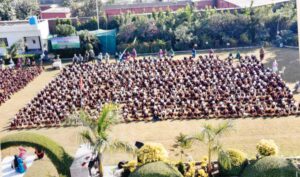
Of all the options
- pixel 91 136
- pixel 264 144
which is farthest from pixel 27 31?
pixel 264 144

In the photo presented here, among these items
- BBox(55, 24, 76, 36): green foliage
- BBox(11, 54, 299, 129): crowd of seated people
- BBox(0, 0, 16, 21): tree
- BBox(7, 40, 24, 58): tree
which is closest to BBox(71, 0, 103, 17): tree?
BBox(0, 0, 16, 21): tree

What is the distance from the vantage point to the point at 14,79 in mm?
27500

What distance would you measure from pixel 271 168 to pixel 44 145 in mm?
6718

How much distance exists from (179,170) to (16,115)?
10927 mm

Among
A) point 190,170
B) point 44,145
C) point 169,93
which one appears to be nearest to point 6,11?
point 169,93

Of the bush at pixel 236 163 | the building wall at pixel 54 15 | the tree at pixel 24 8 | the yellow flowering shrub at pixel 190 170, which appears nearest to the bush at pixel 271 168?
the bush at pixel 236 163

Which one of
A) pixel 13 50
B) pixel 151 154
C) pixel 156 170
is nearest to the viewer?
pixel 156 170

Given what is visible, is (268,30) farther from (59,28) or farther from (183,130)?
(183,130)

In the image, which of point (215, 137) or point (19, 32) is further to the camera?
point (19, 32)

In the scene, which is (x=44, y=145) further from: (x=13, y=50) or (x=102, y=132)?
(x=13, y=50)

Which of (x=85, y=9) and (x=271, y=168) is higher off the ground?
(x=85, y=9)

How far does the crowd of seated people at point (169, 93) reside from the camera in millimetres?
19953

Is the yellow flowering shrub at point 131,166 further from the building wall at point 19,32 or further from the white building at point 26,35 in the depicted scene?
the building wall at point 19,32

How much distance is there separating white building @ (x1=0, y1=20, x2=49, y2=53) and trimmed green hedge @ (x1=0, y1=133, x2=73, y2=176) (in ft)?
81.3
